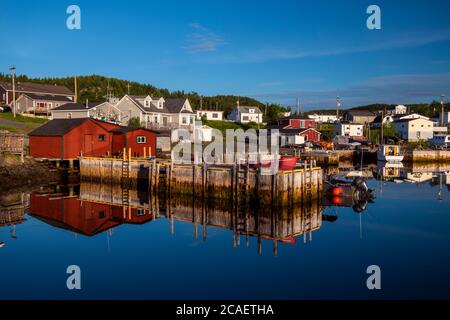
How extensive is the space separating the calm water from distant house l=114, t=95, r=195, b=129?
39846mm

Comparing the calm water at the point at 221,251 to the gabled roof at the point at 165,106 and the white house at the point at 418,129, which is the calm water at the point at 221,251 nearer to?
the gabled roof at the point at 165,106

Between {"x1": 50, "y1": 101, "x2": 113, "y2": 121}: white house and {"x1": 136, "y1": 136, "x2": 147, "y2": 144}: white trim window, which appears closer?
{"x1": 136, "y1": 136, "x2": 147, "y2": 144}: white trim window

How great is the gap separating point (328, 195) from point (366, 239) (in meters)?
9.10

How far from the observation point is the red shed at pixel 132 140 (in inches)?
1714

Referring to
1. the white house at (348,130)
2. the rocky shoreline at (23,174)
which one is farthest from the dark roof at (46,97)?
the white house at (348,130)

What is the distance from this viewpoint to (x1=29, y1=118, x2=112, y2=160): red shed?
41.2 meters

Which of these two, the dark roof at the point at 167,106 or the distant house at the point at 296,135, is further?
the distant house at the point at 296,135

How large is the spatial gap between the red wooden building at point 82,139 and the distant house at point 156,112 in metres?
21.9

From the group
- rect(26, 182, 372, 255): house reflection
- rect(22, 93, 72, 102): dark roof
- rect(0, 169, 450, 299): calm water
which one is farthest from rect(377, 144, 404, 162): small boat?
rect(22, 93, 72, 102): dark roof

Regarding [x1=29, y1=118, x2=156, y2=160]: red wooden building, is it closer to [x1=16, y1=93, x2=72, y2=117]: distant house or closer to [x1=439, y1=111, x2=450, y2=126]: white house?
[x1=16, y1=93, x2=72, y2=117]: distant house

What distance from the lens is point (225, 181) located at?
2886 centimetres

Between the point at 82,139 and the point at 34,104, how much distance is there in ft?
131
